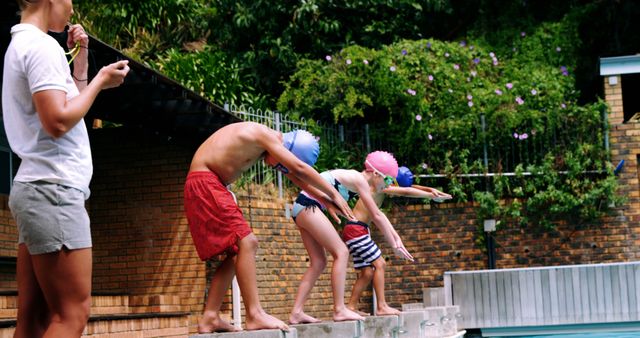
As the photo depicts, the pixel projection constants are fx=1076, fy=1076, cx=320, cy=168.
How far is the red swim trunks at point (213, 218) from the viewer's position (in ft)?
21.1

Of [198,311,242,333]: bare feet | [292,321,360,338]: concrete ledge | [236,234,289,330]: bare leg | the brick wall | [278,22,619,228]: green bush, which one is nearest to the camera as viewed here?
[236,234,289,330]: bare leg

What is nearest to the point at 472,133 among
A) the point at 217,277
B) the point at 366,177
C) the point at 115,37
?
the point at 115,37

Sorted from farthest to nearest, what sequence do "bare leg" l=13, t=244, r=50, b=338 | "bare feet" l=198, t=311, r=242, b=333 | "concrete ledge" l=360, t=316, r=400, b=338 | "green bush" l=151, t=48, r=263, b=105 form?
"green bush" l=151, t=48, r=263, b=105 → "concrete ledge" l=360, t=316, r=400, b=338 → "bare feet" l=198, t=311, r=242, b=333 → "bare leg" l=13, t=244, r=50, b=338

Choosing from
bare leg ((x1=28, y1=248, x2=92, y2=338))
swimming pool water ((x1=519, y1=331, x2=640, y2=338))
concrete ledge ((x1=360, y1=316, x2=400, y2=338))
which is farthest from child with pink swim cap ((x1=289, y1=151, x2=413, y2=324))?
swimming pool water ((x1=519, y1=331, x2=640, y2=338))

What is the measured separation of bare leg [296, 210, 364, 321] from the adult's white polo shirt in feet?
14.8

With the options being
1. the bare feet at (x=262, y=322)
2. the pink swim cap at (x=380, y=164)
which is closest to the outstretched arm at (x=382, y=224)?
the pink swim cap at (x=380, y=164)

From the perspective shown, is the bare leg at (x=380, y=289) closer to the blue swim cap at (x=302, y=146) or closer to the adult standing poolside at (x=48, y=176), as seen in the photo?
the blue swim cap at (x=302, y=146)

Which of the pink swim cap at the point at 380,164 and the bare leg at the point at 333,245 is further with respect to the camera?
the pink swim cap at the point at 380,164

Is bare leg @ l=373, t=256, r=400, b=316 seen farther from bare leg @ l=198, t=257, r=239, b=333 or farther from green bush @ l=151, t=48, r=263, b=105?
green bush @ l=151, t=48, r=263, b=105

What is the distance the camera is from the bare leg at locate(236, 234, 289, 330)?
634 cm

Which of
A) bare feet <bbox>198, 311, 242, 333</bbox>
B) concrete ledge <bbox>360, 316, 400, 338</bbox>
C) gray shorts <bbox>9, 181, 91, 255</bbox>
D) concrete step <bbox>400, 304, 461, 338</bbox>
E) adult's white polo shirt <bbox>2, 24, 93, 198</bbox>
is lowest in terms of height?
concrete step <bbox>400, 304, 461, 338</bbox>

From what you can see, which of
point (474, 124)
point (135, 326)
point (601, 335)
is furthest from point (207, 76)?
point (135, 326)

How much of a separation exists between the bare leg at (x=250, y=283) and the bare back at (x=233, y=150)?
0.47 meters

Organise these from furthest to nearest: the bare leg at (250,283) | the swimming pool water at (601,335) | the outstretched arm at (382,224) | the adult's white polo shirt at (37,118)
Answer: the swimming pool water at (601,335) < the outstretched arm at (382,224) < the bare leg at (250,283) < the adult's white polo shirt at (37,118)
